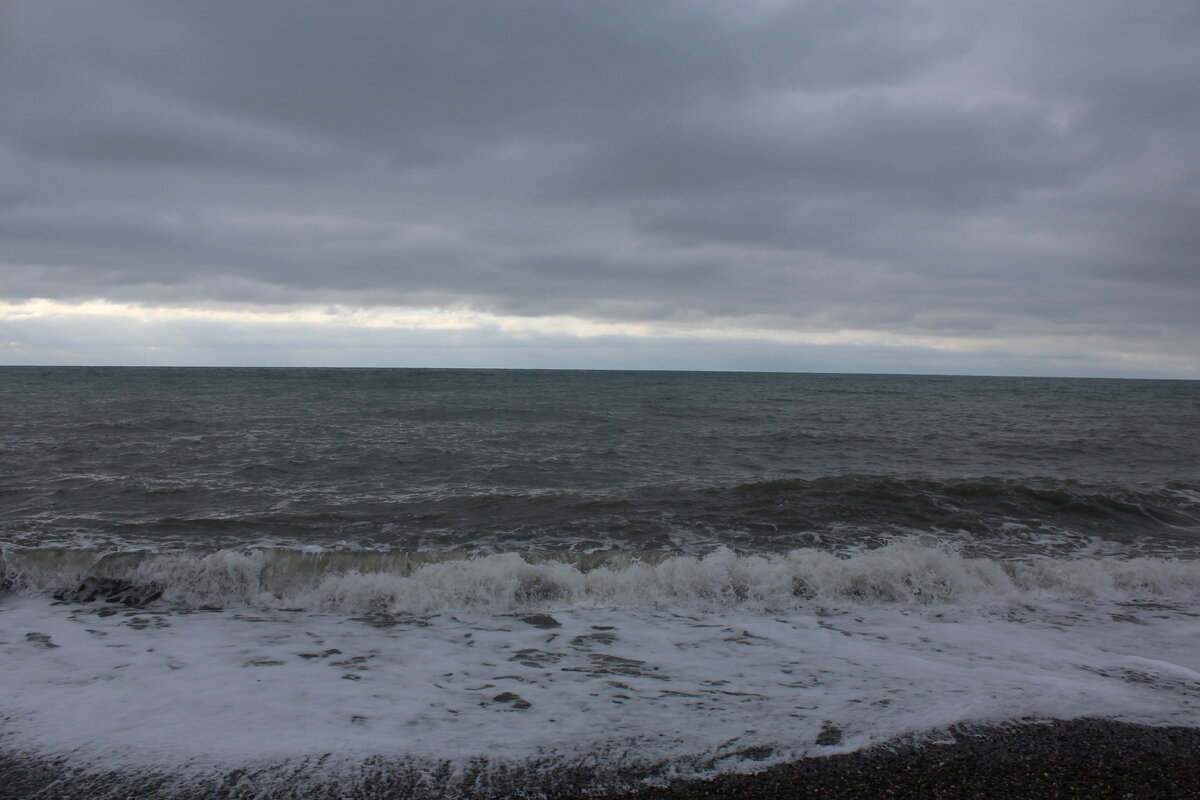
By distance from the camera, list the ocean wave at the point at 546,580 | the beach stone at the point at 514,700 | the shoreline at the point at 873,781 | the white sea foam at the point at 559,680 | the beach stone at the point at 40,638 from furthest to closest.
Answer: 1. the ocean wave at the point at 546,580
2. the beach stone at the point at 40,638
3. the beach stone at the point at 514,700
4. the white sea foam at the point at 559,680
5. the shoreline at the point at 873,781

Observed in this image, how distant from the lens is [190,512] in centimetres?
1124

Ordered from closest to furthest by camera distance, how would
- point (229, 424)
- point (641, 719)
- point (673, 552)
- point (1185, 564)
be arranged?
point (641, 719), point (1185, 564), point (673, 552), point (229, 424)

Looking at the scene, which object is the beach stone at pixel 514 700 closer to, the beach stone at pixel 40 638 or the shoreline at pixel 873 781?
the shoreline at pixel 873 781

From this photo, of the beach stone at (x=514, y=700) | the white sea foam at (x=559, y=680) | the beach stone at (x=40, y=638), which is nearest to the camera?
the white sea foam at (x=559, y=680)

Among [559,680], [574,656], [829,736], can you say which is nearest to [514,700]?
[559,680]

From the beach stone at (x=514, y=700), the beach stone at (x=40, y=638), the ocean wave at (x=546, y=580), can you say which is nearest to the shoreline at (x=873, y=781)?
the beach stone at (x=514, y=700)

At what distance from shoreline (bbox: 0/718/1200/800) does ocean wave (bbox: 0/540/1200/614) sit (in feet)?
11.4

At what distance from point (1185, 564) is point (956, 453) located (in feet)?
37.9

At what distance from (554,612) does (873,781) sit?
13.7 feet

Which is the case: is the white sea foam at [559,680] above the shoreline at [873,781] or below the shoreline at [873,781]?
below

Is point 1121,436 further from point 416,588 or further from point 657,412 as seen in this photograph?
point 416,588

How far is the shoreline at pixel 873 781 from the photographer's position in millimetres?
3609

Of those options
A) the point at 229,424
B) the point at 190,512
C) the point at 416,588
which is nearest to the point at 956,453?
the point at 416,588

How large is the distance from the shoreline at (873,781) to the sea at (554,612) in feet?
0.28
